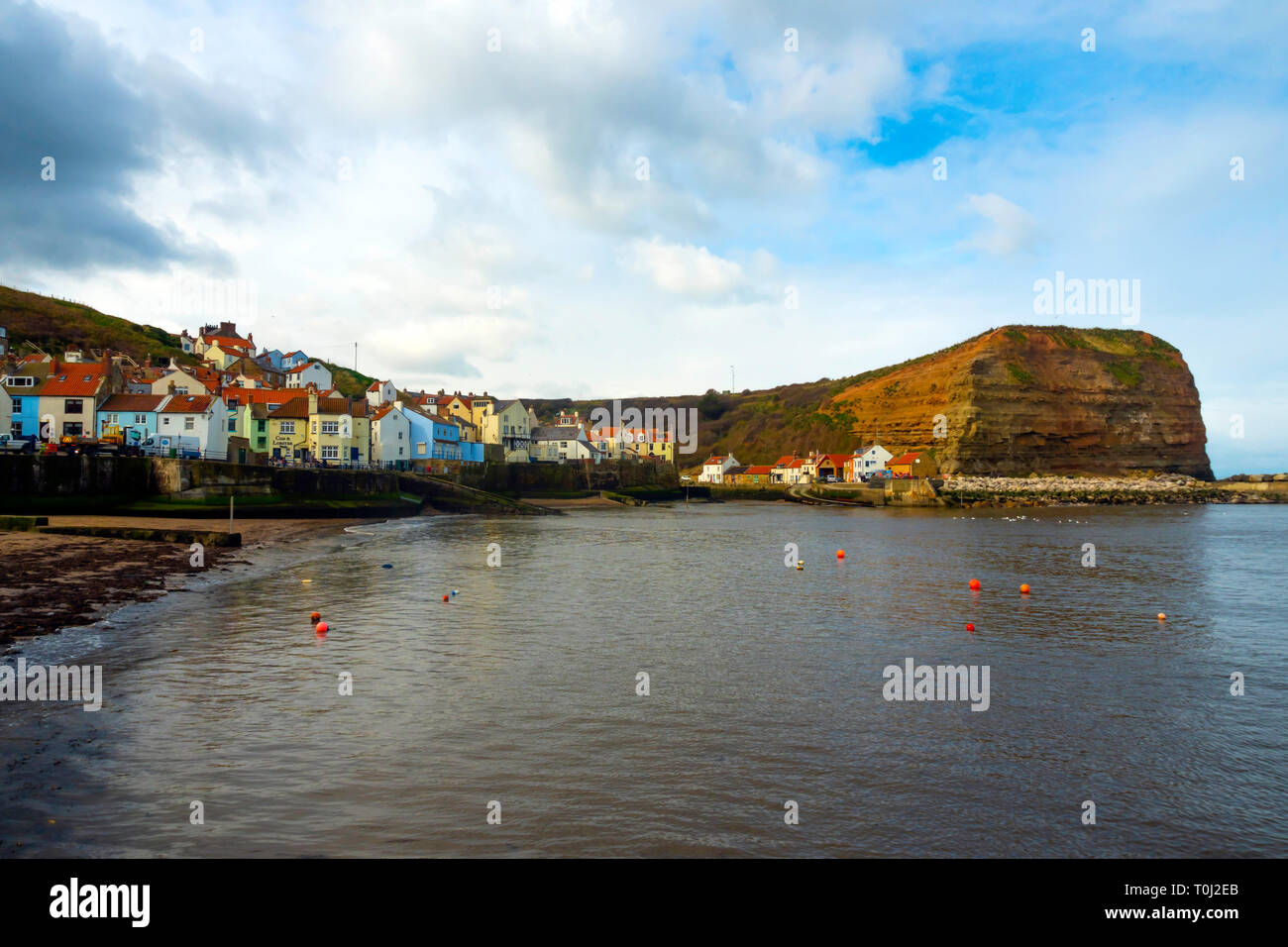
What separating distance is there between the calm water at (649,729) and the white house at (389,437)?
5935 cm

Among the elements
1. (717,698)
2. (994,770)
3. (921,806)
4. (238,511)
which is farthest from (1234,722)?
(238,511)

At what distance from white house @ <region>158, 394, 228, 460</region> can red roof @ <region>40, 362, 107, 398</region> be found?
18.4 feet

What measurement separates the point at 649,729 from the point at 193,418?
203 feet

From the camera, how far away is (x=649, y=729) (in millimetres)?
11602

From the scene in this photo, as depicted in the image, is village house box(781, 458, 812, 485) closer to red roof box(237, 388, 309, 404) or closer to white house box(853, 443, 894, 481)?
white house box(853, 443, 894, 481)

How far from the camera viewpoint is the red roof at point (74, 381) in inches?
2313

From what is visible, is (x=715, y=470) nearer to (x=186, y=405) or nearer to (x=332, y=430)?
(x=332, y=430)

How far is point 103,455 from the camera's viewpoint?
143 feet

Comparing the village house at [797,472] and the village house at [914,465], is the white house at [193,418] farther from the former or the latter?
the village house at [914,465]

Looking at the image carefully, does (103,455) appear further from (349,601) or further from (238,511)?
(349,601)

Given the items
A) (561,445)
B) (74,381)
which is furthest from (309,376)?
(74,381)

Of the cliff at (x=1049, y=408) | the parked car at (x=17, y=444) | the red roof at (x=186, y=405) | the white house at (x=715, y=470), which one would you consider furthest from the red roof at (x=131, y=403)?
the cliff at (x=1049, y=408)

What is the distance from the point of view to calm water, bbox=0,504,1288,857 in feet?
27.1

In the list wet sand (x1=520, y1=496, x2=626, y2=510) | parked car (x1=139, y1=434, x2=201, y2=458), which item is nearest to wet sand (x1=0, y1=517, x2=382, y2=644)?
parked car (x1=139, y1=434, x2=201, y2=458)
